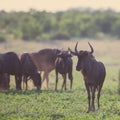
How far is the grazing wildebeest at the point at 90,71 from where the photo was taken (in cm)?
1433

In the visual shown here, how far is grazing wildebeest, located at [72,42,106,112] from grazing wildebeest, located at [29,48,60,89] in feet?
26.8

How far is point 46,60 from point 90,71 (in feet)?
28.6

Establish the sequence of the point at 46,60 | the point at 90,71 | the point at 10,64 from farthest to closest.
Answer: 1. the point at 46,60
2. the point at 10,64
3. the point at 90,71

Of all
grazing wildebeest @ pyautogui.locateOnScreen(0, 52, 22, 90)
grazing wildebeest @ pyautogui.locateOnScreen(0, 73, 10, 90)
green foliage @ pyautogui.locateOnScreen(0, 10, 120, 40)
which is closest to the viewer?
grazing wildebeest @ pyautogui.locateOnScreen(0, 52, 22, 90)

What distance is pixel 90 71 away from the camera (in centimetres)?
1458

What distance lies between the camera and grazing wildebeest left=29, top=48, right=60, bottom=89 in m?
23.1

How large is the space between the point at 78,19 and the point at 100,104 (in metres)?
44.1

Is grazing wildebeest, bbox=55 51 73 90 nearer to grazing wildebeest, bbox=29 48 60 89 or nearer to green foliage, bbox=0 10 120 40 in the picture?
grazing wildebeest, bbox=29 48 60 89

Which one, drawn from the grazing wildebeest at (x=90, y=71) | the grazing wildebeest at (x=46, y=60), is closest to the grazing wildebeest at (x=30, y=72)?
the grazing wildebeest at (x=46, y=60)

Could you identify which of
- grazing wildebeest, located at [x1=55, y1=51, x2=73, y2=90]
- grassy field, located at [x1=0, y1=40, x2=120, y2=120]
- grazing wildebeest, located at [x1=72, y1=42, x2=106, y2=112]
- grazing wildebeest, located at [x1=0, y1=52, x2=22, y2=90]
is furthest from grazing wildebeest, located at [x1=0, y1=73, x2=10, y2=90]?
grazing wildebeest, located at [x1=72, y1=42, x2=106, y2=112]

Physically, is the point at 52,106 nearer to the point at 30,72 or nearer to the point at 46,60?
the point at 30,72

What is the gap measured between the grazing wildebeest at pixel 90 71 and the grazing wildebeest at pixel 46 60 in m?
8.18

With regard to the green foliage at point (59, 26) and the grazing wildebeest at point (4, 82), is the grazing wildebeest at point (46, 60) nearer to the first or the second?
the grazing wildebeest at point (4, 82)

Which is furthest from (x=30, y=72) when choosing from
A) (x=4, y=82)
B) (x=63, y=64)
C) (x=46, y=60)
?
(x=46, y=60)
